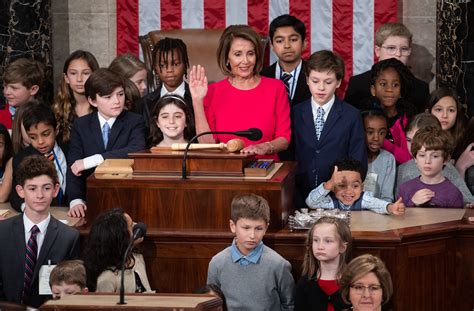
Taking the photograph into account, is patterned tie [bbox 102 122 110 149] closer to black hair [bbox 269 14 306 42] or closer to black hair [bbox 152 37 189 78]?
black hair [bbox 152 37 189 78]

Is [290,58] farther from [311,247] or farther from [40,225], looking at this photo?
[40,225]

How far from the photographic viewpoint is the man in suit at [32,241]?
8.50 metres

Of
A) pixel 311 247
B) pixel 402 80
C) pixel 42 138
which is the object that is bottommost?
pixel 311 247

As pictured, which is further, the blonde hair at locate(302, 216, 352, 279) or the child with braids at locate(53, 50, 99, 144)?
the child with braids at locate(53, 50, 99, 144)

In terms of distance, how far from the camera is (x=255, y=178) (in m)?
8.73

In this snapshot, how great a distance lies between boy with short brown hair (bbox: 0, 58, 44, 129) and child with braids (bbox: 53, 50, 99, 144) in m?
0.41

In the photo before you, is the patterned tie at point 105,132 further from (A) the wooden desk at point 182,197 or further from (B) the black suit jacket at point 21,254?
(B) the black suit jacket at point 21,254

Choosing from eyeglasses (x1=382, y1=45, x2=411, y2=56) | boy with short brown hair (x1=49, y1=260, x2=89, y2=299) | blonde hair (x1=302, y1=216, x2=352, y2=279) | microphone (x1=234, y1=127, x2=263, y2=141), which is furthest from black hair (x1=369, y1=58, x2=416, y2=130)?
boy with short brown hair (x1=49, y1=260, x2=89, y2=299)

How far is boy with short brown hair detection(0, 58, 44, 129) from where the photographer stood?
1097cm

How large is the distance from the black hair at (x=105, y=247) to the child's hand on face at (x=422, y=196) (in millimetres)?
2370

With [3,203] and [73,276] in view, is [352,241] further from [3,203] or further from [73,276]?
[3,203]

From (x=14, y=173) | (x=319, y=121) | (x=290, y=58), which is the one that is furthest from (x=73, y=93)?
(x=319, y=121)

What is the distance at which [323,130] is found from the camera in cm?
986

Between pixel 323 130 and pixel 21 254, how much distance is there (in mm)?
2489
